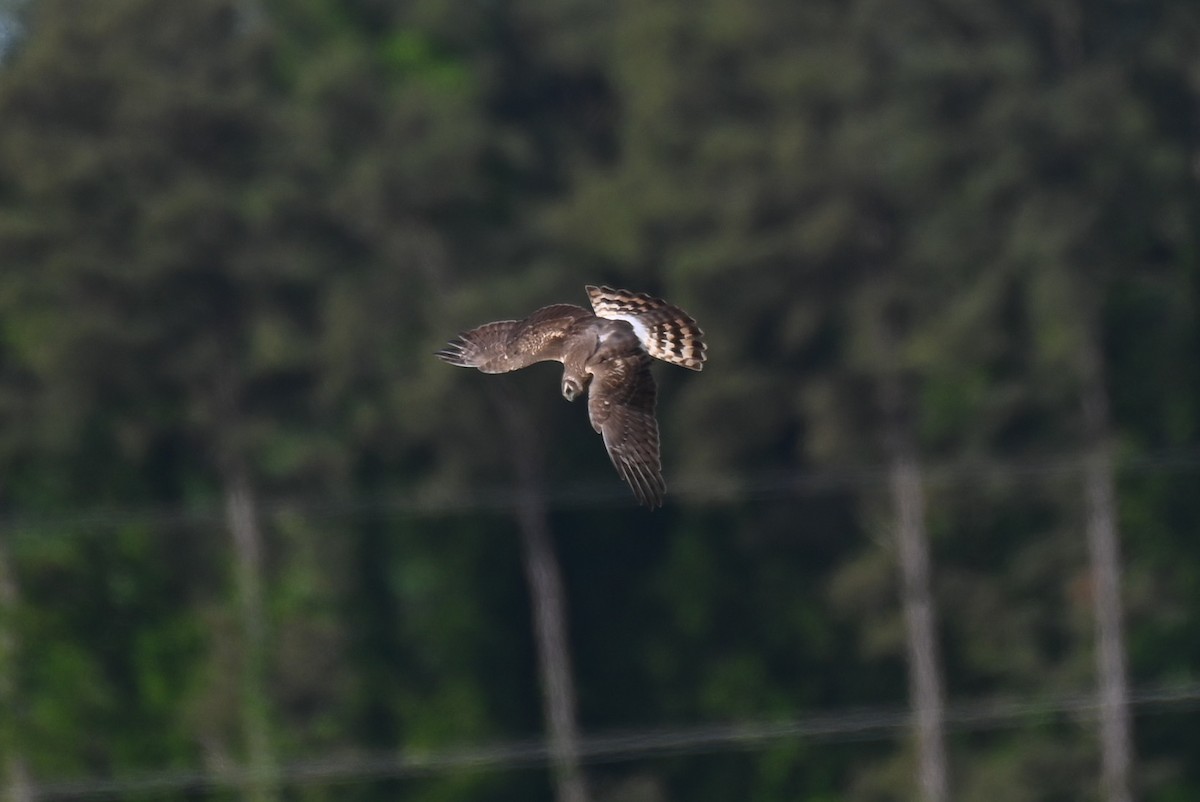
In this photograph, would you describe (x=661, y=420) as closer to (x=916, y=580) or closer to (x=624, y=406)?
(x=916, y=580)

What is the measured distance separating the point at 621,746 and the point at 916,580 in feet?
10.3

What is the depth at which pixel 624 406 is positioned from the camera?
11.5 metres

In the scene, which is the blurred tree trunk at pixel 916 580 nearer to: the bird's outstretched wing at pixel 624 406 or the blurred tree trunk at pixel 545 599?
the blurred tree trunk at pixel 545 599

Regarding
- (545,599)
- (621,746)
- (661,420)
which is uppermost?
(661,420)

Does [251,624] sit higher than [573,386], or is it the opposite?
[573,386]

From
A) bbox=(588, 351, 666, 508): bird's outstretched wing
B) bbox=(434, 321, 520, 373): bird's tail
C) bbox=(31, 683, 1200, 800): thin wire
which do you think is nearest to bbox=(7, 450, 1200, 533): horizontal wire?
bbox=(31, 683, 1200, 800): thin wire

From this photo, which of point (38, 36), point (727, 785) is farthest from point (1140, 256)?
point (38, 36)

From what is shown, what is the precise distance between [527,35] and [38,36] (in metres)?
5.35

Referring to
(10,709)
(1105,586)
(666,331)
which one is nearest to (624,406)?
(666,331)

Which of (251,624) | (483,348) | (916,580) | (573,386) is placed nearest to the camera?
(573,386)

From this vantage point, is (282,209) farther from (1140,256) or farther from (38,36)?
(1140,256)

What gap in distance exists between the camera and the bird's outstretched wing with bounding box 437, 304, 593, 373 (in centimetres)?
1188

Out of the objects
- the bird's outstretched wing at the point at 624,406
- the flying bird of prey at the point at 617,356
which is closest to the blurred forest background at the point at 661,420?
the flying bird of prey at the point at 617,356

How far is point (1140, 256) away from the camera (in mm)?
27062
